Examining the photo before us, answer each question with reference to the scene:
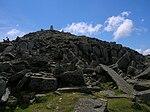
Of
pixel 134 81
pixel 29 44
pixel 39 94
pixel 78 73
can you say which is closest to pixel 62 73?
pixel 78 73

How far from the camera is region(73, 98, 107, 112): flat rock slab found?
45.9ft

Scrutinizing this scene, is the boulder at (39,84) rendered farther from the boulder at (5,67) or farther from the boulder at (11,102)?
the boulder at (5,67)

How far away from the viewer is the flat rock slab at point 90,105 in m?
14.0

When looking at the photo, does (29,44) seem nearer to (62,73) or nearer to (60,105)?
(62,73)

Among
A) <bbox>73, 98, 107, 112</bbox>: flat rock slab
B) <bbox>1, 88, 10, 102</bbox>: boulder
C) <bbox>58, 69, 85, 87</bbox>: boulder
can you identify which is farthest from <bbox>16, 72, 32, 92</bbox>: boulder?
<bbox>73, 98, 107, 112</bbox>: flat rock slab

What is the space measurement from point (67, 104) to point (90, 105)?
1.31 metres

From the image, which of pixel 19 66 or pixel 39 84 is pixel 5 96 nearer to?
pixel 39 84

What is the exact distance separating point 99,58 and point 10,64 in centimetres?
2205

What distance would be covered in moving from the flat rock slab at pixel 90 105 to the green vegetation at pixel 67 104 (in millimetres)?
388

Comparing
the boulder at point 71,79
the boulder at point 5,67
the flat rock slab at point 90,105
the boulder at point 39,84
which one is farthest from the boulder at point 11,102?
the boulder at point 5,67

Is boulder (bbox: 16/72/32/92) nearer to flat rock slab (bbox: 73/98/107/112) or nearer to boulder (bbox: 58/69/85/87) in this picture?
boulder (bbox: 58/69/85/87)

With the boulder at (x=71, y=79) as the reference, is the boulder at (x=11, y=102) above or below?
below

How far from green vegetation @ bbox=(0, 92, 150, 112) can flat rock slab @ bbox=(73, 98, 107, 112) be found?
0.39 m

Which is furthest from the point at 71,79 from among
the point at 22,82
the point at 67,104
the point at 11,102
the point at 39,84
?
the point at 11,102
